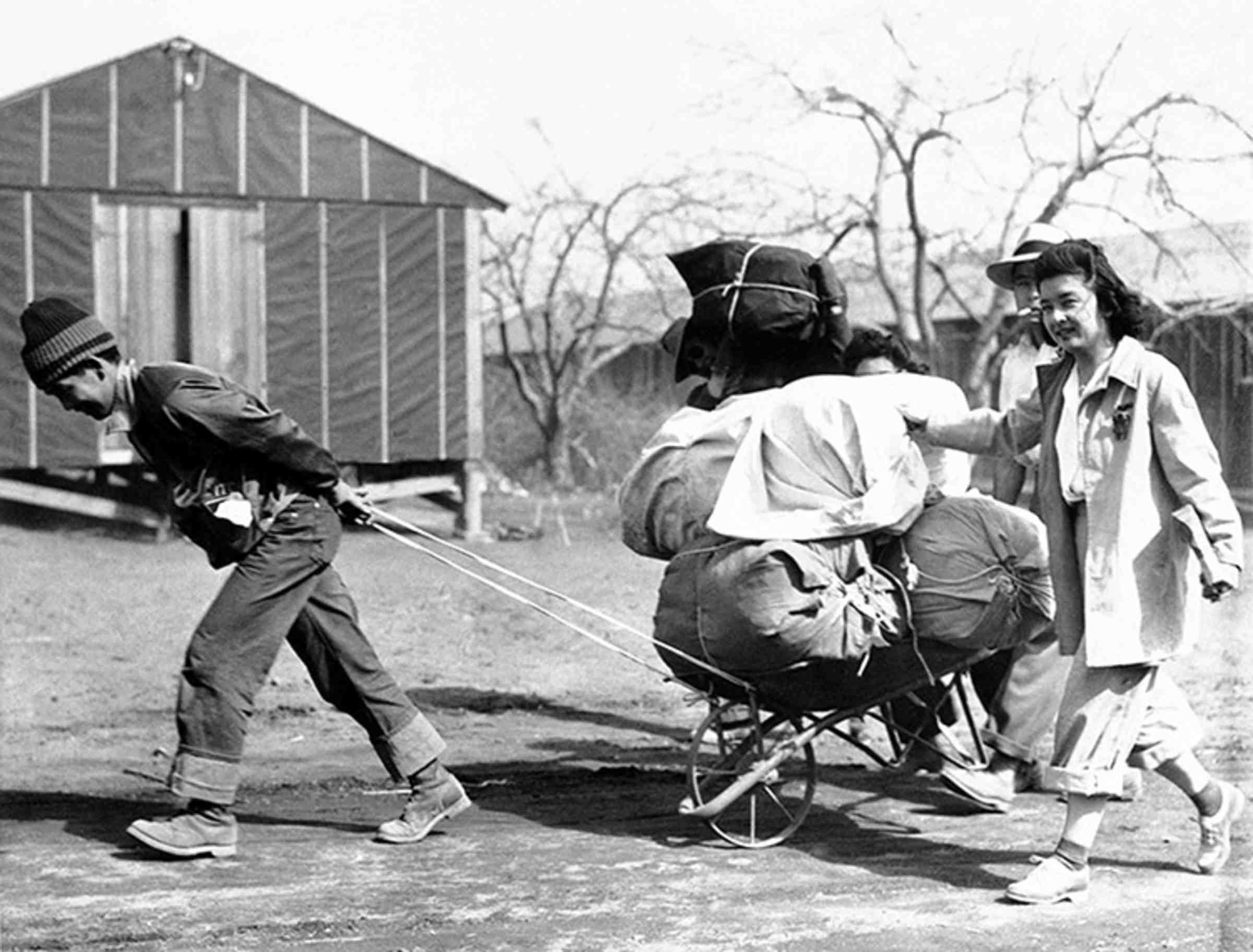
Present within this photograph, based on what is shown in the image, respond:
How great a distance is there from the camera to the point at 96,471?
55.4ft

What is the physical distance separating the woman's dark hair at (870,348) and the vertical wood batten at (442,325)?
1044cm

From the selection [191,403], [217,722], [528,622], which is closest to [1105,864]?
[217,722]

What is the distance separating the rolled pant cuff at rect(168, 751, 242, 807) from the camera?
558 cm

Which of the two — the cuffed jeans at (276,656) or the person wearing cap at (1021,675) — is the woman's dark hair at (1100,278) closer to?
the person wearing cap at (1021,675)

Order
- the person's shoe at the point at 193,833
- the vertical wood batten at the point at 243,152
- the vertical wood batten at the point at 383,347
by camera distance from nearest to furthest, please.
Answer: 1. the person's shoe at the point at 193,833
2. the vertical wood batten at the point at 243,152
3. the vertical wood batten at the point at 383,347

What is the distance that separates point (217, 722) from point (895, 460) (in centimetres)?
215

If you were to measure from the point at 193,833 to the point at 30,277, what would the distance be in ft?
36.9

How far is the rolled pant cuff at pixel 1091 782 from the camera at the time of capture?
5.07m

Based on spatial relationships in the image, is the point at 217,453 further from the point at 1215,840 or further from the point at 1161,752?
the point at 1215,840

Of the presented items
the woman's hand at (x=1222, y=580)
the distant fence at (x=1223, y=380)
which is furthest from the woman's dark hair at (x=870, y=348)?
the distant fence at (x=1223, y=380)

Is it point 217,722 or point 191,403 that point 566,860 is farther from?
point 191,403

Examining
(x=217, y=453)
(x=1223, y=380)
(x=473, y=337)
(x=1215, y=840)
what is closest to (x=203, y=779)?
(x=217, y=453)

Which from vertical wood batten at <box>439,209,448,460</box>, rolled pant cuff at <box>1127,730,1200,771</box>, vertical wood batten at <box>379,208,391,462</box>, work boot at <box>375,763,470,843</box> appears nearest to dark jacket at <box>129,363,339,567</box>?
work boot at <box>375,763,470,843</box>

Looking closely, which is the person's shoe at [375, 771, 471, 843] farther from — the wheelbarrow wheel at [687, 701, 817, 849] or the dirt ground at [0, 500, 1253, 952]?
the wheelbarrow wheel at [687, 701, 817, 849]
